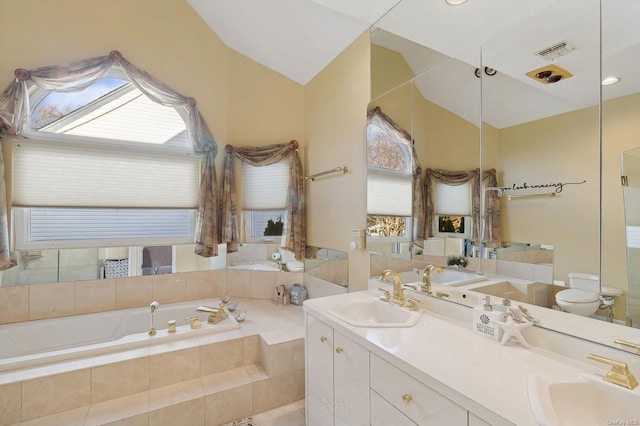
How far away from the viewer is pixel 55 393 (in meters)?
1.70

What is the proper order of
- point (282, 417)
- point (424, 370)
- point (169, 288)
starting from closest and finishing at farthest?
point (424, 370) → point (282, 417) → point (169, 288)

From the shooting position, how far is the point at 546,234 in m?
1.20

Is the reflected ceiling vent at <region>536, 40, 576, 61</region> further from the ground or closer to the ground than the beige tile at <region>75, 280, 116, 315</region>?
further from the ground

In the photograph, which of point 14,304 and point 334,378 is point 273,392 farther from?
point 14,304

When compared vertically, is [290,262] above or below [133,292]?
above

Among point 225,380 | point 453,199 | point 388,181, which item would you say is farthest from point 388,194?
point 225,380

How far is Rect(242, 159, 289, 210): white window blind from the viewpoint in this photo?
312 centimetres

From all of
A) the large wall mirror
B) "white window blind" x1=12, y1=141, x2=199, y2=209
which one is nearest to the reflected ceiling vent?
the large wall mirror

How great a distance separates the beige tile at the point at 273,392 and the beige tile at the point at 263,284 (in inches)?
44.5

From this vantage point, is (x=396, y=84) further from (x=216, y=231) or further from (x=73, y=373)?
(x=73, y=373)

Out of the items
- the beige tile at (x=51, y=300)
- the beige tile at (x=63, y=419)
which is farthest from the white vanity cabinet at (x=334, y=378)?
the beige tile at (x=51, y=300)

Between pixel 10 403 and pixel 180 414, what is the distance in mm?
904

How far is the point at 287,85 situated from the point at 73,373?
3032mm

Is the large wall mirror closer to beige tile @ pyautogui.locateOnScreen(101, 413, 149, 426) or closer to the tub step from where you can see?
the tub step
